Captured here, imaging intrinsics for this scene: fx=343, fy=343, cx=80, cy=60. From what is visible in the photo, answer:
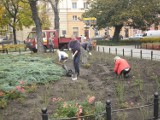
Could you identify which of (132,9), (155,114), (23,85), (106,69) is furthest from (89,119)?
(132,9)

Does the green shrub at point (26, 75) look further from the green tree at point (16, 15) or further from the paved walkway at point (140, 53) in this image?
the green tree at point (16, 15)

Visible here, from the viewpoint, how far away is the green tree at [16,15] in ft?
156

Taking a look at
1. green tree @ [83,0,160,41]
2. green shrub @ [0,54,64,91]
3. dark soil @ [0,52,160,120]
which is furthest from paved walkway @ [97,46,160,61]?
green tree @ [83,0,160,41]

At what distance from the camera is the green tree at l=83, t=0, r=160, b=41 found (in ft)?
149

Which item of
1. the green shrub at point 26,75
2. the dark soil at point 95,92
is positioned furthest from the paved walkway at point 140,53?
the green shrub at point 26,75

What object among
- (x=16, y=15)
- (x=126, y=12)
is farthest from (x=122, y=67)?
(x=16, y=15)

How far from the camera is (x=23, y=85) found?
11516mm

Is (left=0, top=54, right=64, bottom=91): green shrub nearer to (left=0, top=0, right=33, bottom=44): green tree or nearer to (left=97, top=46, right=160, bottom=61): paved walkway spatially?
(left=97, top=46, right=160, bottom=61): paved walkway

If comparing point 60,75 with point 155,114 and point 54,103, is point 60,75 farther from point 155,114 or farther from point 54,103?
point 155,114

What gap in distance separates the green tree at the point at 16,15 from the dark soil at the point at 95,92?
114 ft

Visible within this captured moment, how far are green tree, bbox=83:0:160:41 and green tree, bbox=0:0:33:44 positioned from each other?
999 centimetres

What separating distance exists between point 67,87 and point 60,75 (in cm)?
183

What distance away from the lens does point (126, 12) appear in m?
45.1

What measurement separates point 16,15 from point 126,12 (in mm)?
16097
